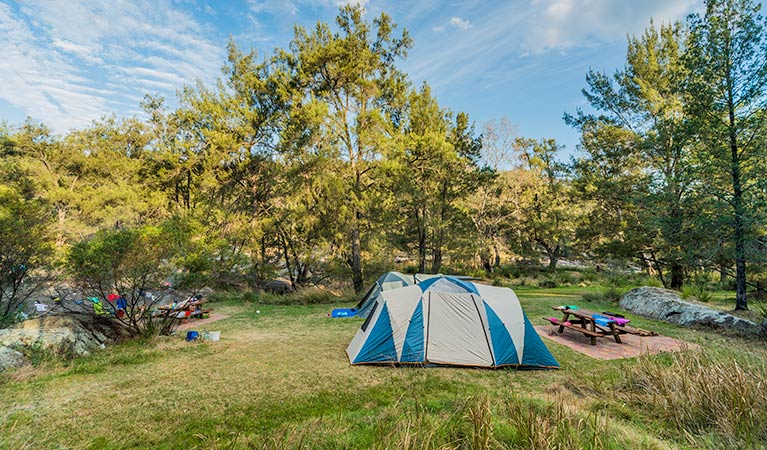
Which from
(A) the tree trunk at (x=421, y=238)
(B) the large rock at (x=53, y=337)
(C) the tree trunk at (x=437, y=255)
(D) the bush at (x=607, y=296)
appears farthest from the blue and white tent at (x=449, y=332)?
(C) the tree trunk at (x=437, y=255)

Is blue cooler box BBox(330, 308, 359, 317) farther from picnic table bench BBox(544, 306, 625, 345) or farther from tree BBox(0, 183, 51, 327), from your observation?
tree BBox(0, 183, 51, 327)

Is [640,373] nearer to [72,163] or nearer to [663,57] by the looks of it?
[663,57]

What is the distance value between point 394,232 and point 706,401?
55.5ft

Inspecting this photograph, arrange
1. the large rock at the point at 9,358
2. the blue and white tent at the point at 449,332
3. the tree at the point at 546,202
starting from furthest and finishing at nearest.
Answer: the tree at the point at 546,202, the blue and white tent at the point at 449,332, the large rock at the point at 9,358

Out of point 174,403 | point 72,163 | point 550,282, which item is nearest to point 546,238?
point 550,282

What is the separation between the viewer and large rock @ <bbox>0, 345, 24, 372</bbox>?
16.4ft

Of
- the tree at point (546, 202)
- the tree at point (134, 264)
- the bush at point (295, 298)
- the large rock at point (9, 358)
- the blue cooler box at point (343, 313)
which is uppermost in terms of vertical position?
the tree at point (546, 202)

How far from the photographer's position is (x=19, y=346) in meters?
5.41

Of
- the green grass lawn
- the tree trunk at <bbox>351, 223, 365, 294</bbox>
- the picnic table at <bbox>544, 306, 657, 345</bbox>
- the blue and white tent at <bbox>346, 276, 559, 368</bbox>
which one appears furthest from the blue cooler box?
the picnic table at <bbox>544, 306, 657, 345</bbox>

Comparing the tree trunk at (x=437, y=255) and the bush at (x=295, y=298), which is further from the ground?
the tree trunk at (x=437, y=255)

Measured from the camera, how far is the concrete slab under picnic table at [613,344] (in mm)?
6570

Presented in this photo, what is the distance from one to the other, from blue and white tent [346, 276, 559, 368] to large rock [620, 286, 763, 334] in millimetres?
5897

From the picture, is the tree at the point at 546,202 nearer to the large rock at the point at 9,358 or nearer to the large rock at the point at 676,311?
the large rock at the point at 676,311

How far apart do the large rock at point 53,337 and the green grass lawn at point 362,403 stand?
481 millimetres
